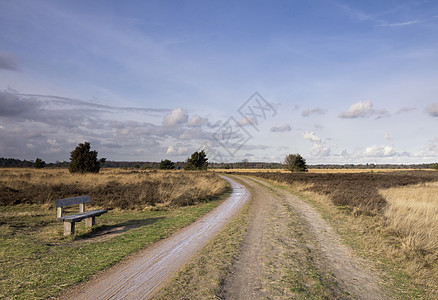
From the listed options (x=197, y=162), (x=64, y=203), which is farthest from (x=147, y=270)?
(x=197, y=162)

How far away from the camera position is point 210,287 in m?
4.68

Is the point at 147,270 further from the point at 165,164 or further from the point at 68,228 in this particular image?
the point at 165,164

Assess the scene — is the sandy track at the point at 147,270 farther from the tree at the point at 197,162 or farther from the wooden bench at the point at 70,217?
the tree at the point at 197,162

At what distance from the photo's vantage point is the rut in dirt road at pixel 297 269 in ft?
15.2

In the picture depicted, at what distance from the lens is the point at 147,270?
18.2 ft

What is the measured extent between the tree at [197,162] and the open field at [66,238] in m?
44.2

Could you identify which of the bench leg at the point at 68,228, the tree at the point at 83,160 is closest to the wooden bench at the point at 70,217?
the bench leg at the point at 68,228

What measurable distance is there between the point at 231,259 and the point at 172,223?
490 centimetres

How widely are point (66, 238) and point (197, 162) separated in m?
55.0

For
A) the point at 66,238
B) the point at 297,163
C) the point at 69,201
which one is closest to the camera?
the point at 66,238

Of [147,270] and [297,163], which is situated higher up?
[297,163]

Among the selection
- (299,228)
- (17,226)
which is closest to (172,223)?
(299,228)

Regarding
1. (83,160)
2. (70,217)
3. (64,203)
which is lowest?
(70,217)

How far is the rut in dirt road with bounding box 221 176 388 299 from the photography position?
4.64 m
